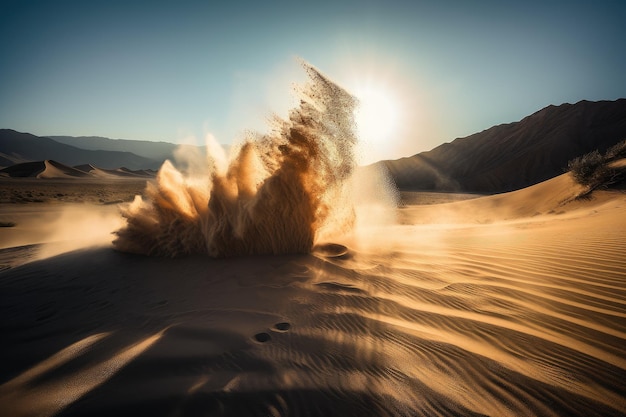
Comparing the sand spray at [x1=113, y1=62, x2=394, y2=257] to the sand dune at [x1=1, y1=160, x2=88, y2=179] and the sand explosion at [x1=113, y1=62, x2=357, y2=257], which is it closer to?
the sand explosion at [x1=113, y1=62, x2=357, y2=257]

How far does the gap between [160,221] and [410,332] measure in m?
4.39

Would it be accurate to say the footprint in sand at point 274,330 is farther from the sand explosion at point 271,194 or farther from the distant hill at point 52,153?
the distant hill at point 52,153

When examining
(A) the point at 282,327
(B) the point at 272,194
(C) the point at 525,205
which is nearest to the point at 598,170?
(C) the point at 525,205

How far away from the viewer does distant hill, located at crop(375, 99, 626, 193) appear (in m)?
33.0

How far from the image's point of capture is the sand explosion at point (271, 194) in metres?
3.79

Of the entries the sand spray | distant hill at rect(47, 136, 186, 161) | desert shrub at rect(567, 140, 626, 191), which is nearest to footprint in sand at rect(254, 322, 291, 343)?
the sand spray

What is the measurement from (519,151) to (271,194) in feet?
149

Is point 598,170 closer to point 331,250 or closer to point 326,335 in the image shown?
point 331,250

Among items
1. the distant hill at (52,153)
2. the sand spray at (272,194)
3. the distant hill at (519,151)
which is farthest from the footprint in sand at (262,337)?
the distant hill at (52,153)

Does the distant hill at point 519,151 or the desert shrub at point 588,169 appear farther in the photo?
the distant hill at point 519,151

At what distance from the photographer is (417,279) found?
3.08m

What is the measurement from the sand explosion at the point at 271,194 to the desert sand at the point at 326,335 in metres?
0.39

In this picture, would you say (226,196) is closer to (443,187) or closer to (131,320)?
(131,320)

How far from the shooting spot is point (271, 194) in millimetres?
3895
